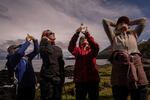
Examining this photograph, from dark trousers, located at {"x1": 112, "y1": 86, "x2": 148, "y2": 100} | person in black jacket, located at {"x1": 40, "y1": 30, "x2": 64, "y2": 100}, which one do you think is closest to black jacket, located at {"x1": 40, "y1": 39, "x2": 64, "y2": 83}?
person in black jacket, located at {"x1": 40, "y1": 30, "x2": 64, "y2": 100}

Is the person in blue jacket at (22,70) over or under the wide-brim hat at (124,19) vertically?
under

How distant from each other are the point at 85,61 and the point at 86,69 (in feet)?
0.71

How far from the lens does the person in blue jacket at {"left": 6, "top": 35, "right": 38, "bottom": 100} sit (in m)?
9.98

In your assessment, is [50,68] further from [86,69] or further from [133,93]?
[133,93]

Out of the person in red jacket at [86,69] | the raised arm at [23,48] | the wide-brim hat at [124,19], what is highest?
the wide-brim hat at [124,19]

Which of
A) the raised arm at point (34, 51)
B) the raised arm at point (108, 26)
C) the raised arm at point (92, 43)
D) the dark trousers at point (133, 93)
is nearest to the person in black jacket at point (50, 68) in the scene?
the raised arm at point (34, 51)

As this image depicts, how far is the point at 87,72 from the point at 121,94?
5.21 feet

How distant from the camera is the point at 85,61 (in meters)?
9.32

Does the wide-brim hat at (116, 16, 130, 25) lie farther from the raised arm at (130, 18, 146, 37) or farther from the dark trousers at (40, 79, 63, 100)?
the dark trousers at (40, 79, 63, 100)

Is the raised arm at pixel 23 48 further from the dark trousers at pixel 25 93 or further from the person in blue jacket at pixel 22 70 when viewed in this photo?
the dark trousers at pixel 25 93

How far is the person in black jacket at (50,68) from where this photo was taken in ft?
30.8

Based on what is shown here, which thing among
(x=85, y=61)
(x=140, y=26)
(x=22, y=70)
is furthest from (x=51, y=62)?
(x=140, y=26)

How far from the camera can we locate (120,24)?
27.0ft

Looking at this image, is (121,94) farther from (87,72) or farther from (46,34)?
(46,34)
